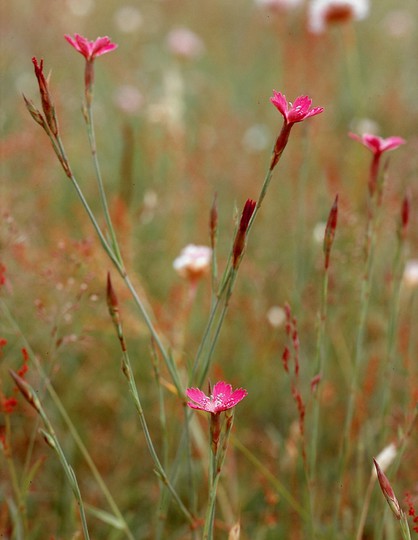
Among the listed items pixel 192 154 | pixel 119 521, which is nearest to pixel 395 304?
pixel 119 521

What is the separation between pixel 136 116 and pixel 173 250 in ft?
4.41

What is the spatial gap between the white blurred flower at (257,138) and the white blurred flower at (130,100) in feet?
1.56

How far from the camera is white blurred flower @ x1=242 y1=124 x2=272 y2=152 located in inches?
110

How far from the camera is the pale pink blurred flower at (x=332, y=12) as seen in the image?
2.07 metres

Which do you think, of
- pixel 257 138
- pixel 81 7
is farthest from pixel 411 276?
pixel 81 7

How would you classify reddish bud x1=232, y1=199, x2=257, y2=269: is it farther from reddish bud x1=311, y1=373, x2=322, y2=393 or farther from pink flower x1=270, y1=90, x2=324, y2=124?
reddish bud x1=311, y1=373, x2=322, y2=393

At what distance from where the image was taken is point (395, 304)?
0.97 metres

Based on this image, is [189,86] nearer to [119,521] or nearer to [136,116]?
[136,116]

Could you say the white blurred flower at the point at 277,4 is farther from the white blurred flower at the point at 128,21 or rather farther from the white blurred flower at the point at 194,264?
the white blurred flower at the point at 194,264

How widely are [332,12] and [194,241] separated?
83 cm

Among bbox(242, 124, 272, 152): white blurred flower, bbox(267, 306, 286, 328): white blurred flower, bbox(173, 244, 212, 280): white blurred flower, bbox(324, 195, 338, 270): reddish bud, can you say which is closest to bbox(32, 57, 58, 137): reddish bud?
bbox(324, 195, 338, 270): reddish bud

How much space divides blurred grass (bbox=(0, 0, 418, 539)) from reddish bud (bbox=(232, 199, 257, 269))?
0.02 metres

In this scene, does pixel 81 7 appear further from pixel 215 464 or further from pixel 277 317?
pixel 215 464

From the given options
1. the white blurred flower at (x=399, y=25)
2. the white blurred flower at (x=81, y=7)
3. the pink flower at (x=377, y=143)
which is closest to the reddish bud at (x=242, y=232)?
the pink flower at (x=377, y=143)
